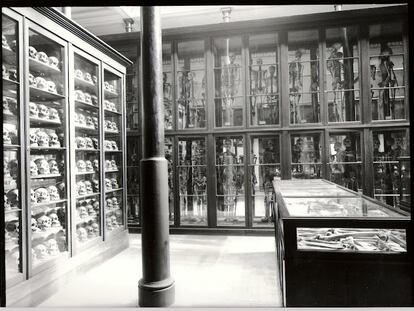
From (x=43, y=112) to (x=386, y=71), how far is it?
523 cm

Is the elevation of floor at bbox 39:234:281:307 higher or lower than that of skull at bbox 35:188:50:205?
lower

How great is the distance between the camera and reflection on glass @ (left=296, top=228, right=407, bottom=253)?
1996 millimetres

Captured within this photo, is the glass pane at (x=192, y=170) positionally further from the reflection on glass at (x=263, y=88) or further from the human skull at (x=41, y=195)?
the human skull at (x=41, y=195)

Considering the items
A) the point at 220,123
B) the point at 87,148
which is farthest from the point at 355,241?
the point at 220,123

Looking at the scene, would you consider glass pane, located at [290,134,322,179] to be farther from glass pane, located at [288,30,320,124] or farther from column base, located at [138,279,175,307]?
column base, located at [138,279,175,307]

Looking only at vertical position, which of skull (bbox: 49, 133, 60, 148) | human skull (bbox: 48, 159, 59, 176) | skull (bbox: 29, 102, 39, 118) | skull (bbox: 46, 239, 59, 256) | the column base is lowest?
the column base

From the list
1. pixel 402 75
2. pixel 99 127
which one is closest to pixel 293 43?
pixel 402 75

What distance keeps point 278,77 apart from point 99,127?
3070mm

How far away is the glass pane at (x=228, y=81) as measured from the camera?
5.89 m

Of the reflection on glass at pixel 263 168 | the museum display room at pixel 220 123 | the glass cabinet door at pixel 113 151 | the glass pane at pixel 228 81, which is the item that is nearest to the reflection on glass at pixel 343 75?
the museum display room at pixel 220 123

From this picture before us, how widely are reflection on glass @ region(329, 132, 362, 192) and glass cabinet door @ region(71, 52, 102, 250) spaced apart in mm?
3716

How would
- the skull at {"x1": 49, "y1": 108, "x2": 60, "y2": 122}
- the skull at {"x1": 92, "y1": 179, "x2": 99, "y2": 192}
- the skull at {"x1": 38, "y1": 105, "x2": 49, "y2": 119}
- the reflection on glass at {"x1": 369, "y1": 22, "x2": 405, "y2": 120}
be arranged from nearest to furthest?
the skull at {"x1": 38, "y1": 105, "x2": 49, "y2": 119}
the skull at {"x1": 49, "y1": 108, "x2": 60, "y2": 122}
the skull at {"x1": 92, "y1": 179, "x2": 99, "y2": 192}
the reflection on glass at {"x1": 369, "y1": 22, "x2": 405, "y2": 120}

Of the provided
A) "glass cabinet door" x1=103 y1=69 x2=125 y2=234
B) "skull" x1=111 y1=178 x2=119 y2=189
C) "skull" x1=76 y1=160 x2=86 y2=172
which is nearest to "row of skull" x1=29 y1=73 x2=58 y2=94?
"skull" x1=76 y1=160 x2=86 y2=172

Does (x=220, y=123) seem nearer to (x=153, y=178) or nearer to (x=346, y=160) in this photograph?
(x=346, y=160)
